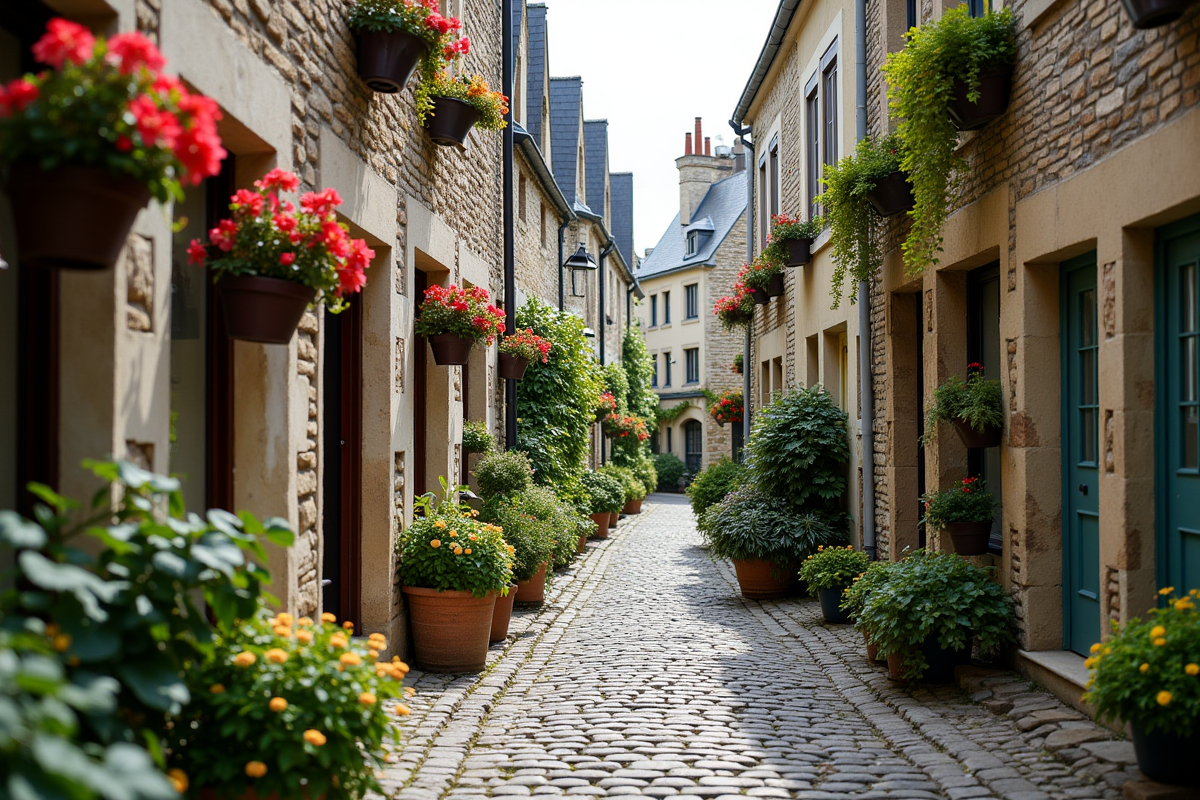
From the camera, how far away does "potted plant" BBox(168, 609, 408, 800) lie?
2.83 m

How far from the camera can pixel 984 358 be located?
721 centimetres

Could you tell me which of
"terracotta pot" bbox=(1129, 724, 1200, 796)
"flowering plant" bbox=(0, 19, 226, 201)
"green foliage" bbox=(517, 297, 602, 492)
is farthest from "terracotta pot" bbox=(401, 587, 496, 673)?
"green foliage" bbox=(517, 297, 602, 492)

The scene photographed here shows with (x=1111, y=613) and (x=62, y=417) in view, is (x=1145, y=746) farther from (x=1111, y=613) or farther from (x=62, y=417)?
(x=62, y=417)

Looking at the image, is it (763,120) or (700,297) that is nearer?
(763,120)

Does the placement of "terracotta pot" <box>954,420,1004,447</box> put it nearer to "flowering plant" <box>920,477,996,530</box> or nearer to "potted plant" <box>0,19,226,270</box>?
"flowering plant" <box>920,477,996,530</box>

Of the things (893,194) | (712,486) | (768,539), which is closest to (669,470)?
(712,486)

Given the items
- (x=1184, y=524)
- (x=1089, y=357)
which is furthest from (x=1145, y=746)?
(x=1089, y=357)

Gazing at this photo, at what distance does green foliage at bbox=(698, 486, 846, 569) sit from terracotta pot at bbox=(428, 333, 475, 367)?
371cm

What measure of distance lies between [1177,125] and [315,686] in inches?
161

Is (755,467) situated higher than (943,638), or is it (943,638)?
(755,467)

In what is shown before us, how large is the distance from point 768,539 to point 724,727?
14.7 ft

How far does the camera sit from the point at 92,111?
235 centimetres

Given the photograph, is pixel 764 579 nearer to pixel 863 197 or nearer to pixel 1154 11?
pixel 863 197

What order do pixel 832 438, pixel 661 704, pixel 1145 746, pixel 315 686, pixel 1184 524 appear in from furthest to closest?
pixel 832 438 < pixel 661 704 < pixel 1184 524 < pixel 1145 746 < pixel 315 686
